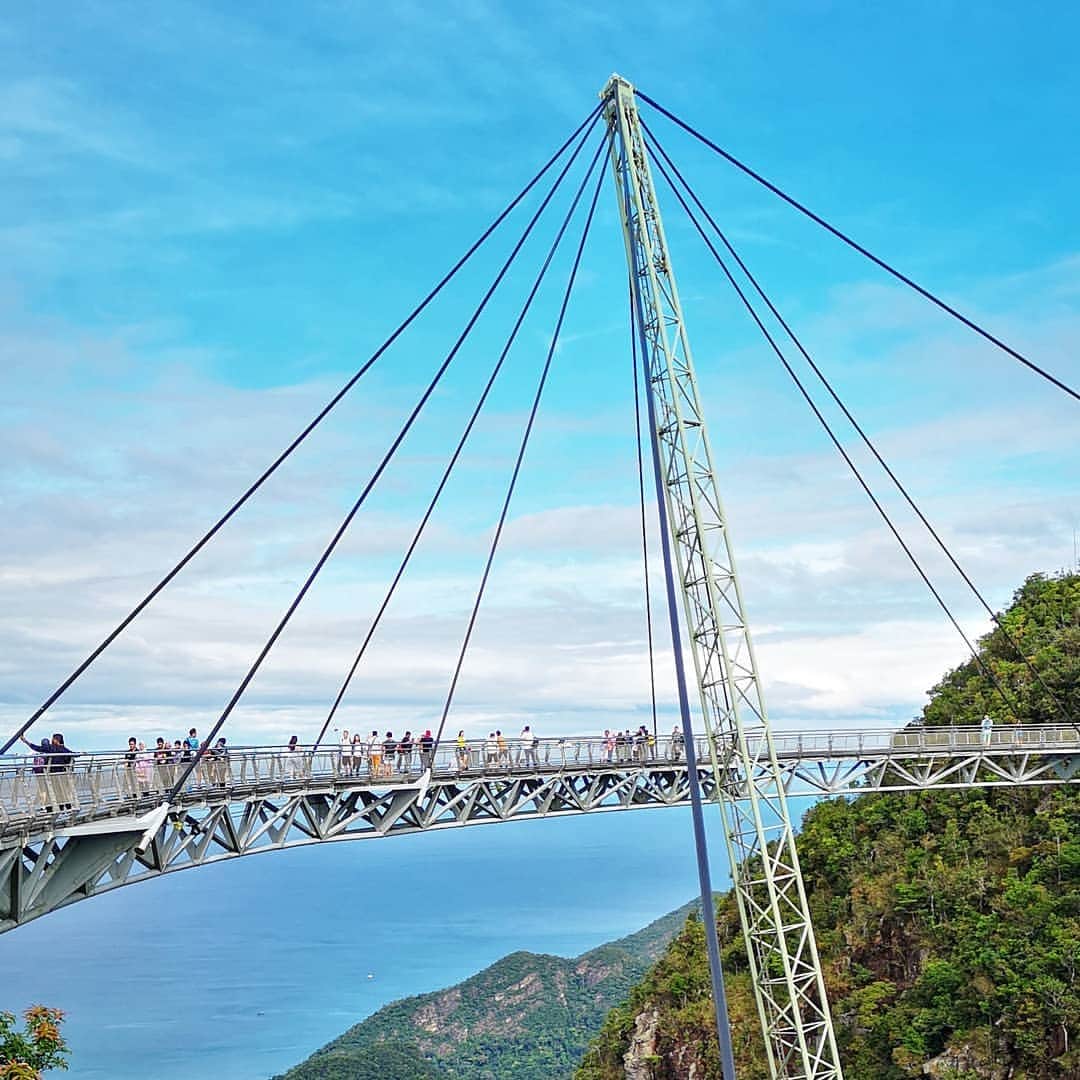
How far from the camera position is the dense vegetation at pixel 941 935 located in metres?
25.5

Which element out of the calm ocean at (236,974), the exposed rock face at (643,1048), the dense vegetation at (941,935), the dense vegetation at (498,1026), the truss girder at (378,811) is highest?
the truss girder at (378,811)

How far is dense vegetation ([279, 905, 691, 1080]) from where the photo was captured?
229 ft

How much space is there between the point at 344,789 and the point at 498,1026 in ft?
217

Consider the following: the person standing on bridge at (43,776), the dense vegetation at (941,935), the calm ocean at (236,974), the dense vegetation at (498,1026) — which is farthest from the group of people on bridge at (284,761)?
the calm ocean at (236,974)

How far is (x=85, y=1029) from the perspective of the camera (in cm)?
11550

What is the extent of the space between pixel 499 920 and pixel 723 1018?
188 m

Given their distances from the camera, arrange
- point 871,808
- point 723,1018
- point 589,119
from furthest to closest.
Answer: point 871,808 → point 589,119 → point 723,1018

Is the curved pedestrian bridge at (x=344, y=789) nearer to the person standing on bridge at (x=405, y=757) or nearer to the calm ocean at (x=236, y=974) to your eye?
the person standing on bridge at (x=405, y=757)

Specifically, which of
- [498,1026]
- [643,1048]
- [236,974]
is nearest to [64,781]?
[643,1048]

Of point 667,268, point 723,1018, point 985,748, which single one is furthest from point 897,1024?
point 667,268

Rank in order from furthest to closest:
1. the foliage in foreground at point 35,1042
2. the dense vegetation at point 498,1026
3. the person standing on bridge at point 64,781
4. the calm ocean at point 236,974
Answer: the calm ocean at point 236,974 < the dense vegetation at point 498,1026 < the person standing on bridge at point 64,781 < the foliage in foreground at point 35,1042

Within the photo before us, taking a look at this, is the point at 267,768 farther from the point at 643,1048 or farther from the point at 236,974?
the point at 236,974

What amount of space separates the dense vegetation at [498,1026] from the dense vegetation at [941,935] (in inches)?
1353

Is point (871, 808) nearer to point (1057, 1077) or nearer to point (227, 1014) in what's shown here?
point (1057, 1077)
